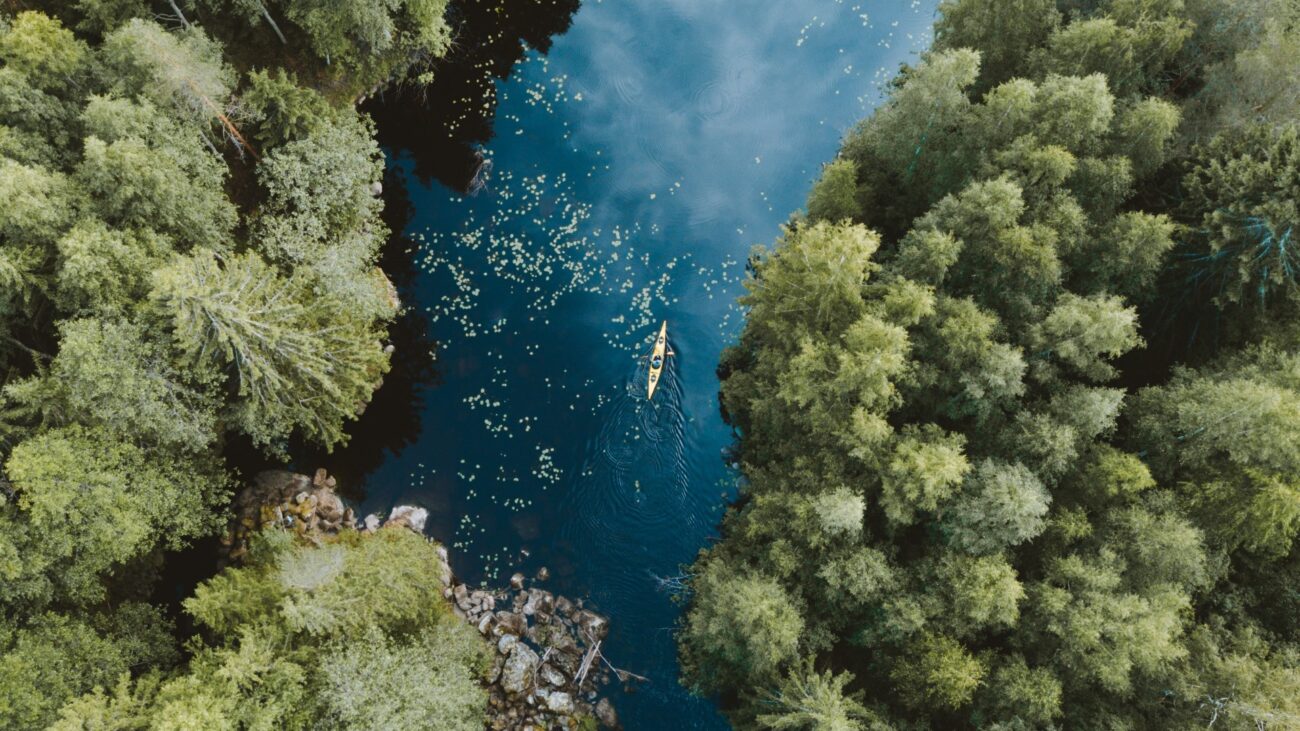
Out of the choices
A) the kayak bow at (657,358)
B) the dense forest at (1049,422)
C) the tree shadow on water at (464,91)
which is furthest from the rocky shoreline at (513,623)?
the tree shadow on water at (464,91)

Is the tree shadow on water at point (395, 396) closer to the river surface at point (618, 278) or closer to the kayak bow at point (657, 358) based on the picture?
the river surface at point (618, 278)

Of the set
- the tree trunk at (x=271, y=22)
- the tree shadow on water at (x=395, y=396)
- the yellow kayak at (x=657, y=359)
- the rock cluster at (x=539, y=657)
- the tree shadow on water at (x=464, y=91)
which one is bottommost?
the rock cluster at (x=539, y=657)

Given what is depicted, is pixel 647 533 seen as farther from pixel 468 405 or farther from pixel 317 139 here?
pixel 317 139

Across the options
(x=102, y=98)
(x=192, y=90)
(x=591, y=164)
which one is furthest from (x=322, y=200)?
(x=591, y=164)

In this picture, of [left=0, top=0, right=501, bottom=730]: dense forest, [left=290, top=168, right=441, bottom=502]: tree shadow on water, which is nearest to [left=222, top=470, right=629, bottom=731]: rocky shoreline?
[left=290, top=168, right=441, bottom=502]: tree shadow on water

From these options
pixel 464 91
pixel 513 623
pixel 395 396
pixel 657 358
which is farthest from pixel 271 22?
pixel 513 623

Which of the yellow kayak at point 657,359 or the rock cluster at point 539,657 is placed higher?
the yellow kayak at point 657,359
